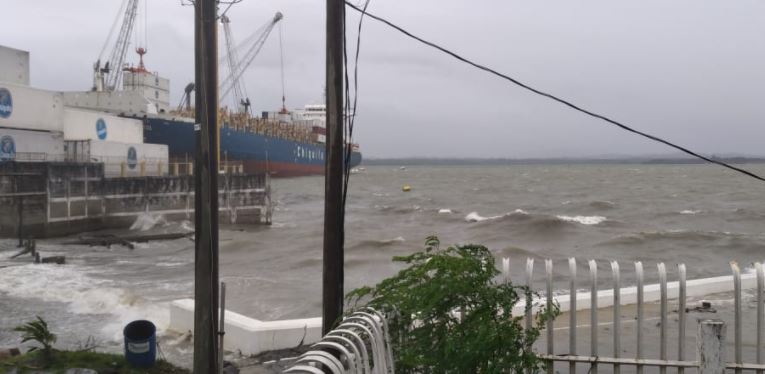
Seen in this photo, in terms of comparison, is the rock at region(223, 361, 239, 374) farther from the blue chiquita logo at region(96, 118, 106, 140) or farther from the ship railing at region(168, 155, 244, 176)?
the blue chiquita logo at region(96, 118, 106, 140)

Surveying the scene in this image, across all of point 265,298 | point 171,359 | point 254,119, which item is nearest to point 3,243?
point 265,298

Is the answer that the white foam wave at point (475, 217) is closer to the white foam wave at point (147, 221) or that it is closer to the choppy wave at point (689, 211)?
the choppy wave at point (689, 211)

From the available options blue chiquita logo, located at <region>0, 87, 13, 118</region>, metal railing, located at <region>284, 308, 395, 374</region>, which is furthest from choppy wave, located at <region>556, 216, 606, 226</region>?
metal railing, located at <region>284, 308, 395, 374</region>

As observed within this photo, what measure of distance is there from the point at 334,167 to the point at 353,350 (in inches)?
94.1

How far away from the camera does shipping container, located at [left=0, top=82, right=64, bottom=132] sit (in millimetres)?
28719

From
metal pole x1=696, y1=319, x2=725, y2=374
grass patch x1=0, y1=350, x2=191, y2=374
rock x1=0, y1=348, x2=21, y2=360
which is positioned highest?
metal pole x1=696, y1=319, x2=725, y2=374

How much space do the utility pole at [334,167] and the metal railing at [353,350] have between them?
3.78ft

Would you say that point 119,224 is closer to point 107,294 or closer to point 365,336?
point 107,294

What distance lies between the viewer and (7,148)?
2894 centimetres

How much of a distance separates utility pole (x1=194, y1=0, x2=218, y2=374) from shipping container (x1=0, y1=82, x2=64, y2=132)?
27.2 metres

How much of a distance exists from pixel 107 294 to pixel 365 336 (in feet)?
39.2

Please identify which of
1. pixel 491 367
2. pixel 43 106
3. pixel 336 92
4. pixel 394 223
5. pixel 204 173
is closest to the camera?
pixel 491 367

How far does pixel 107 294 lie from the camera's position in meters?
14.5

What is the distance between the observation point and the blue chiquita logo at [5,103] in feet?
93.4
